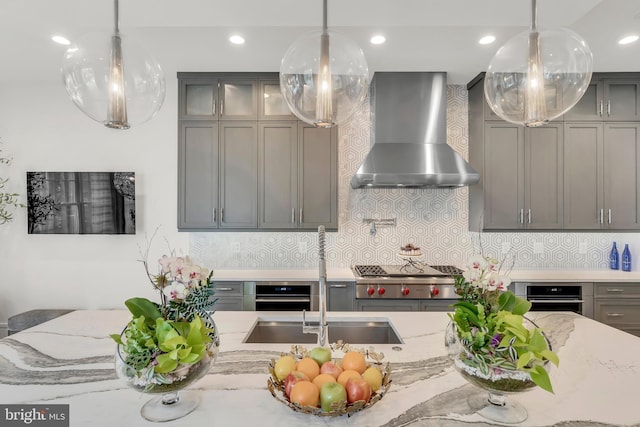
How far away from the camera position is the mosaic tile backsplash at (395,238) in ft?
12.1

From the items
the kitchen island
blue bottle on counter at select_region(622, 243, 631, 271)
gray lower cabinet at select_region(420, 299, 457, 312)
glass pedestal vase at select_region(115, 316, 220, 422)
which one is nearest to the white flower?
glass pedestal vase at select_region(115, 316, 220, 422)

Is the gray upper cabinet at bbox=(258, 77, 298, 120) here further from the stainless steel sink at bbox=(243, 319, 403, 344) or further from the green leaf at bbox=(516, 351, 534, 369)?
the green leaf at bbox=(516, 351, 534, 369)

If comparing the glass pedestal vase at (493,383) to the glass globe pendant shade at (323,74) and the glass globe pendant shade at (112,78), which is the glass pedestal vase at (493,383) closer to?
the glass globe pendant shade at (323,74)

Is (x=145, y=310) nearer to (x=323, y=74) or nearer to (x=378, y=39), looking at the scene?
(x=323, y=74)

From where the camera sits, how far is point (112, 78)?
124cm

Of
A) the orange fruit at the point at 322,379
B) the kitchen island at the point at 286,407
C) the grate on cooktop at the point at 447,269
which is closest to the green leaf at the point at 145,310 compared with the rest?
the kitchen island at the point at 286,407

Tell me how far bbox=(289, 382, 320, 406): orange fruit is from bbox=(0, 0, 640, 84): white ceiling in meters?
1.71

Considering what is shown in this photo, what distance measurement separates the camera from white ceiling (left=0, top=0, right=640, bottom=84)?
1951 mm

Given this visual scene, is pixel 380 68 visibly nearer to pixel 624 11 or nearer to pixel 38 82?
pixel 624 11

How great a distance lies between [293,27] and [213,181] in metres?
1.61

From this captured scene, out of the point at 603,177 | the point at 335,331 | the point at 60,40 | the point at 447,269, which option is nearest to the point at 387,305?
the point at 447,269

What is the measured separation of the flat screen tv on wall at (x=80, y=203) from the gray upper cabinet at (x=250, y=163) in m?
0.70

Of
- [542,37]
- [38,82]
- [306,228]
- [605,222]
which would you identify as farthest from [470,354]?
[38,82]

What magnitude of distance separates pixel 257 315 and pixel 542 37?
6.01ft
